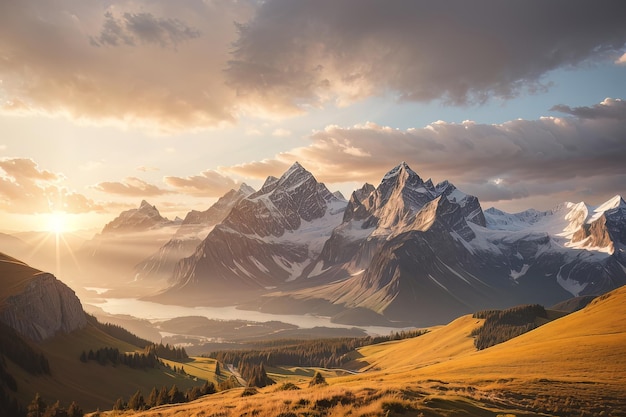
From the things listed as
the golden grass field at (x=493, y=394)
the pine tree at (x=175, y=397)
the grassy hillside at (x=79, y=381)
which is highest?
the golden grass field at (x=493, y=394)

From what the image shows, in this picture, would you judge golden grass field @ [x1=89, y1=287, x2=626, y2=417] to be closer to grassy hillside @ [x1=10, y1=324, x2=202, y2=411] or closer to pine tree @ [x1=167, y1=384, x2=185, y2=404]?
pine tree @ [x1=167, y1=384, x2=185, y2=404]

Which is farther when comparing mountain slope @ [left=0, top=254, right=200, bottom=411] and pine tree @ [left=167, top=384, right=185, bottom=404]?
mountain slope @ [left=0, top=254, right=200, bottom=411]

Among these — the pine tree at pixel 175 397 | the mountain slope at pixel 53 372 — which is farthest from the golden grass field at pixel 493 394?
the mountain slope at pixel 53 372

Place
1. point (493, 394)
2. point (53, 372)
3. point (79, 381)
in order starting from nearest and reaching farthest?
point (493, 394) → point (53, 372) → point (79, 381)

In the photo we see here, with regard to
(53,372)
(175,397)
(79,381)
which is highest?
(175,397)

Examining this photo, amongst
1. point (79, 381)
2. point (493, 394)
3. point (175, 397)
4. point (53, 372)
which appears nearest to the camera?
point (493, 394)

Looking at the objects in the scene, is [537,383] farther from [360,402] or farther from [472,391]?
[360,402]

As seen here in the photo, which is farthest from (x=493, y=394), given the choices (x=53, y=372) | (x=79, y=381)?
(x=79, y=381)

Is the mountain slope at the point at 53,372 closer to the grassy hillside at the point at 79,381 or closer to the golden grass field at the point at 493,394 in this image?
the grassy hillside at the point at 79,381

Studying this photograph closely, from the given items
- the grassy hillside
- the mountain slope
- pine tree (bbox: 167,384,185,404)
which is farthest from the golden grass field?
the mountain slope

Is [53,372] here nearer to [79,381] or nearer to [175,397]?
[79,381]

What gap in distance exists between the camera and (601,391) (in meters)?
55.3

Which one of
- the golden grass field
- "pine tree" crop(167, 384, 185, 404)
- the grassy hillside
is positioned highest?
the golden grass field

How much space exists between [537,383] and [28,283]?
671 ft
